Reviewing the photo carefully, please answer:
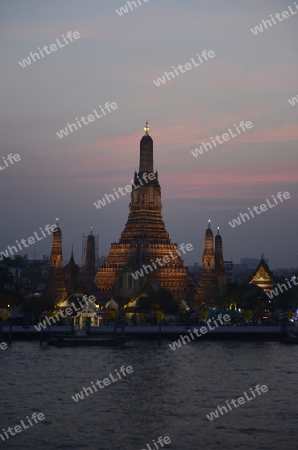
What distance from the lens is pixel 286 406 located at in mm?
47031

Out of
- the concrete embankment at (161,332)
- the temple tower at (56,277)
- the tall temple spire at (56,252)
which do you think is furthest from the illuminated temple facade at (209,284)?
the concrete embankment at (161,332)

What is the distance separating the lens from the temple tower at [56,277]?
10882 centimetres

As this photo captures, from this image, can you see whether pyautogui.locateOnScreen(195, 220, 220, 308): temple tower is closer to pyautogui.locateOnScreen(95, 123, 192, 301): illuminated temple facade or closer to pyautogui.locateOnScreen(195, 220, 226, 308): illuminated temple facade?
pyautogui.locateOnScreen(195, 220, 226, 308): illuminated temple facade

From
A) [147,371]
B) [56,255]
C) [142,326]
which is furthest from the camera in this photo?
[56,255]

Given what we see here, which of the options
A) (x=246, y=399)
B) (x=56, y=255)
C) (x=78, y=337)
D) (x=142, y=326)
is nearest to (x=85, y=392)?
(x=246, y=399)

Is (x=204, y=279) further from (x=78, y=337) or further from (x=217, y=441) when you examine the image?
(x=217, y=441)

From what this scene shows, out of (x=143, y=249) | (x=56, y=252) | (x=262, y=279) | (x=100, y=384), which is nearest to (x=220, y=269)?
(x=262, y=279)

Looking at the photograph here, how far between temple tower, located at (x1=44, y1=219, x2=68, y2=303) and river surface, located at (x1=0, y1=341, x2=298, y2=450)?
3393 centimetres

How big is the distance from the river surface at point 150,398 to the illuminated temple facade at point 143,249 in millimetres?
36684

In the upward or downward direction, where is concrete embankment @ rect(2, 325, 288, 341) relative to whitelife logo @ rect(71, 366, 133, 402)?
upward

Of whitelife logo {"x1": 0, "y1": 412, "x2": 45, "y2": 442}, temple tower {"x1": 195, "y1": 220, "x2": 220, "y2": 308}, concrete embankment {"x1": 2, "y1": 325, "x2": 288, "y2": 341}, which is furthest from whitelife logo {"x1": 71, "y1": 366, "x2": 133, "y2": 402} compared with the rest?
temple tower {"x1": 195, "y1": 220, "x2": 220, "y2": 308}

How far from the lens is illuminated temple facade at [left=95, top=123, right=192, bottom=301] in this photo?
11125cm

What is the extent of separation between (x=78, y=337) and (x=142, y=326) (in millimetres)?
8977

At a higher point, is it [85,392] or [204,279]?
[204,279]
